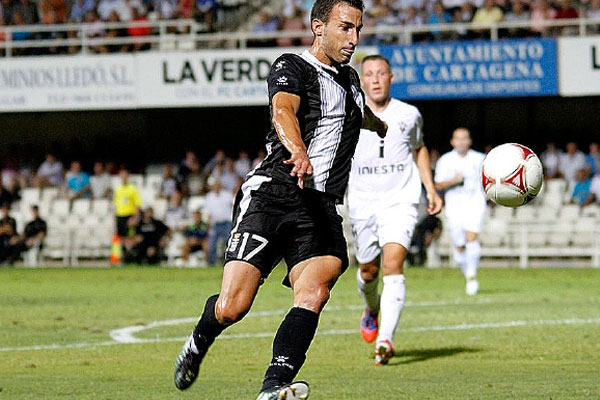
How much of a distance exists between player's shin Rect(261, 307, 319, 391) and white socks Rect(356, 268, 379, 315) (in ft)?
12.6

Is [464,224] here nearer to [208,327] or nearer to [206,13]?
[208,327]

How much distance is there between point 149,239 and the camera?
26.2m

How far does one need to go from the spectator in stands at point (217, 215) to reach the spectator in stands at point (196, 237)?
45cm

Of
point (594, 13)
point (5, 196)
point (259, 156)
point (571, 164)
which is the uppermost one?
point (594, 13)

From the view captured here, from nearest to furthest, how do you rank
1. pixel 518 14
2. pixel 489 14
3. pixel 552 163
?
pixel 552 163, pixel 518 14, pixel 489 14

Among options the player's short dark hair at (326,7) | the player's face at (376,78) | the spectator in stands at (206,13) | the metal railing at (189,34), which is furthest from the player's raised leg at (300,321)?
the spectator in stands at (206,13)

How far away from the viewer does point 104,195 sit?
95.1 ft

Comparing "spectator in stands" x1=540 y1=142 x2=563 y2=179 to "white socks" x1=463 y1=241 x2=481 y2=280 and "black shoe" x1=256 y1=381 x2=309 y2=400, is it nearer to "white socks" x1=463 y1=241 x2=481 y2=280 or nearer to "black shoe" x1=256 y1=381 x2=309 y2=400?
"white socks" x1=463 y1=241 x2=481 y2=280

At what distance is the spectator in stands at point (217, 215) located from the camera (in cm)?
2497

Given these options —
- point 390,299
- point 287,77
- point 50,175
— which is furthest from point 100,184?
point 287,77

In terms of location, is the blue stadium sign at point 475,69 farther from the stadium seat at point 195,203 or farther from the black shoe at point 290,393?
the black shoe at point 290,393

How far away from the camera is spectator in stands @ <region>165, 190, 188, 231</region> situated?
26.6 m

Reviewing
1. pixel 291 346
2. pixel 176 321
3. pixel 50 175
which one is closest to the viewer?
pixel 291 346

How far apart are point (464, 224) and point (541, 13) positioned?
35.8ft
